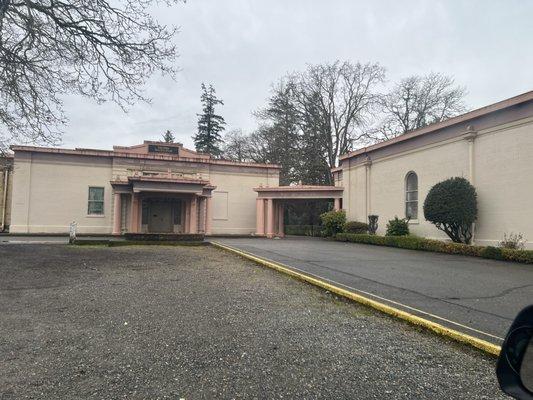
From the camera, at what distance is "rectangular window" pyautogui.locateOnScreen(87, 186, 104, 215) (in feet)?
95.5

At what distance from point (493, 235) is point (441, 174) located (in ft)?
14.1

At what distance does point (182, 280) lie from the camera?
27.2 ft

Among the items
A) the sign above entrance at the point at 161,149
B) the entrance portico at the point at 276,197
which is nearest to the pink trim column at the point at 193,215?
the sign above entrance at the point at 161,149

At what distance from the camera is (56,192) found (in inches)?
1112

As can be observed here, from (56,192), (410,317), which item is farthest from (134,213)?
(410,317)

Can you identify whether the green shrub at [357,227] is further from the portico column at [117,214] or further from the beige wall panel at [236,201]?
the portico column at [117,214]

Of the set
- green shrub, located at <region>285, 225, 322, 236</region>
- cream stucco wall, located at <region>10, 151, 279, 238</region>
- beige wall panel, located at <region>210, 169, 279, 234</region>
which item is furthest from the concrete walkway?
green shrub, located at <region>285, 225, 322, 236</region>

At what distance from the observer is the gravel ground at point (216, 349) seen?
321 centimetres

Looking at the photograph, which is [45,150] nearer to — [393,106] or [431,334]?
[431,334]

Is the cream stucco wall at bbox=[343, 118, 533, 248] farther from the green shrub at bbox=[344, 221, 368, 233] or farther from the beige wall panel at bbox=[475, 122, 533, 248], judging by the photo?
the green shrub at bbox=[344, 221, 368, 233]

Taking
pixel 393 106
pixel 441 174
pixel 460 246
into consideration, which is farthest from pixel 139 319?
pixel 393 106

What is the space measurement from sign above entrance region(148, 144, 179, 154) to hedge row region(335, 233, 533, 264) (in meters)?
16.0

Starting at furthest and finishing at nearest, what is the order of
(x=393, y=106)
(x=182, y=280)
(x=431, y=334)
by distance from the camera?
1. (x=393, y=106)
2. (x=182, y=280)
3. (x=431, y=334)

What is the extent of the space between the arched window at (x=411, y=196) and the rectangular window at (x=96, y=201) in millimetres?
21299
